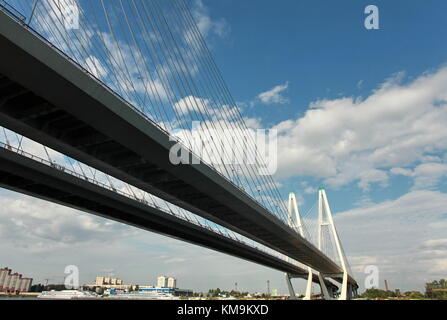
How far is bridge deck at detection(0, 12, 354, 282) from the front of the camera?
35.3 feet

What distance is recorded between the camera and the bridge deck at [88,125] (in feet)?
35.3

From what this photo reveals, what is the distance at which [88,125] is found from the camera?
15.5m

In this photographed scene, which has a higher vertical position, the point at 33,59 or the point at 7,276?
the point at 33,59

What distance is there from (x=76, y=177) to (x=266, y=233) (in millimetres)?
22622

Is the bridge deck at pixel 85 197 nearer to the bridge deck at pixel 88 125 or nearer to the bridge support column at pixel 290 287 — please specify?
the bridge deck at pixel 88 125

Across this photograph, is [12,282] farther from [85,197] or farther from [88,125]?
[88,125]

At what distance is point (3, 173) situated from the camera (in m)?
22.3

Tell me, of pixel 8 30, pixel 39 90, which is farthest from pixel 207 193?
pixel 8 30

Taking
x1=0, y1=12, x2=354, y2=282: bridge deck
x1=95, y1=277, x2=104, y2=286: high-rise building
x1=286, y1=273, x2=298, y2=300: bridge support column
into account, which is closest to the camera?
x1=0, y1=12, x2=354, y2=282: bridge deck

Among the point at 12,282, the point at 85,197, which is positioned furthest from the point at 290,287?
the point at 12,282

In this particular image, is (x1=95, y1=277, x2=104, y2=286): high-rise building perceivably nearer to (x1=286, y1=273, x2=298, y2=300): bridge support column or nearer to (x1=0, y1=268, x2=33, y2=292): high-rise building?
(x1=0, y1=268, x2=33, y2=292): high-rise building

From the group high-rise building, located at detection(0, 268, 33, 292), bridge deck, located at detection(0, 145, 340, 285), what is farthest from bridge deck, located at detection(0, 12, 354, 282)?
high-rise building, located at detection(0, 268, 33, 292)

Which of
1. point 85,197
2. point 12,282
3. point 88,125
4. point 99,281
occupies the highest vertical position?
point 88,125
